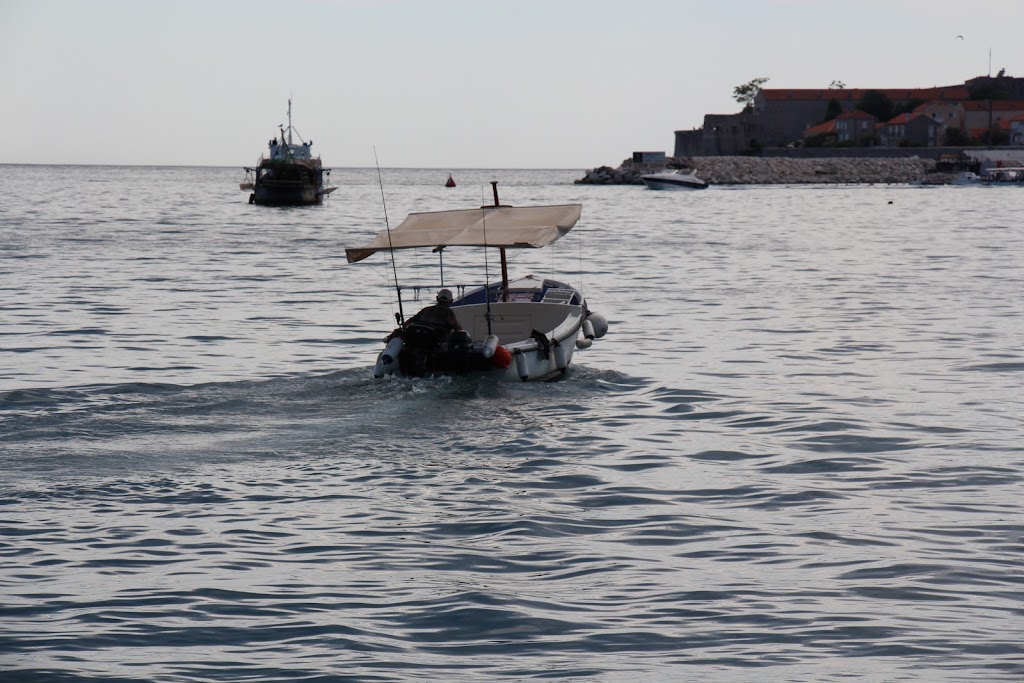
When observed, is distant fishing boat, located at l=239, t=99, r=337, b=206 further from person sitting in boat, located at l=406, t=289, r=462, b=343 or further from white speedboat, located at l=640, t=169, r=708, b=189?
person sitting in boat, located at l=406, t=289, r=462, b=343

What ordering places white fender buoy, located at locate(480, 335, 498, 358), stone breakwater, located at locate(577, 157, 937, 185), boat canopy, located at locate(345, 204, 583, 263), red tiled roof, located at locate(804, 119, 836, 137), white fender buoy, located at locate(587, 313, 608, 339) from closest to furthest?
white fender buoy, located at locate(480, 335, 498, 358), boat canopy, located at locate(345, 204, 583, 263), white fender buoy, located at locate(587, 313, 608, 339), stone breakwater, located at locate(577, 157, 937, 185), red tiled roof, located at locate(804, 119, 836, 137)

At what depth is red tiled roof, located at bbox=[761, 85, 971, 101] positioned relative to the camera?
596ft

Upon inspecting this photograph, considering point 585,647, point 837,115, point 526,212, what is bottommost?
point 585,647

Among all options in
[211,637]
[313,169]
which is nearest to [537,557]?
[211,637]

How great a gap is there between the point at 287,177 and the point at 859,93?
423 ft

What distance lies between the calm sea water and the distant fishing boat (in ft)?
192

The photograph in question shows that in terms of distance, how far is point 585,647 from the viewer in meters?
7.75

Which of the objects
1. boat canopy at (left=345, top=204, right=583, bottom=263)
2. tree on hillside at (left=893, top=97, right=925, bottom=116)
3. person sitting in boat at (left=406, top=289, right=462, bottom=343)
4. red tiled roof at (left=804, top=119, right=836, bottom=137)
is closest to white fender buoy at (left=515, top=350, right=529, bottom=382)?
person sitting in boat at (left=406, top=289, right=462, bottom=343)

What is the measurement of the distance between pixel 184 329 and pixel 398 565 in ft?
53.2

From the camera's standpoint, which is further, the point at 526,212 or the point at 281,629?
the point at 526,212

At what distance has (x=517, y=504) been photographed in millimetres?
11242

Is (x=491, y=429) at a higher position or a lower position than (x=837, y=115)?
lower

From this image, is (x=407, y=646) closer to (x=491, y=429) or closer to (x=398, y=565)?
(x=398, y=565)

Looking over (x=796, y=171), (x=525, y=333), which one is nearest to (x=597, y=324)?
(x=525, y=333)
